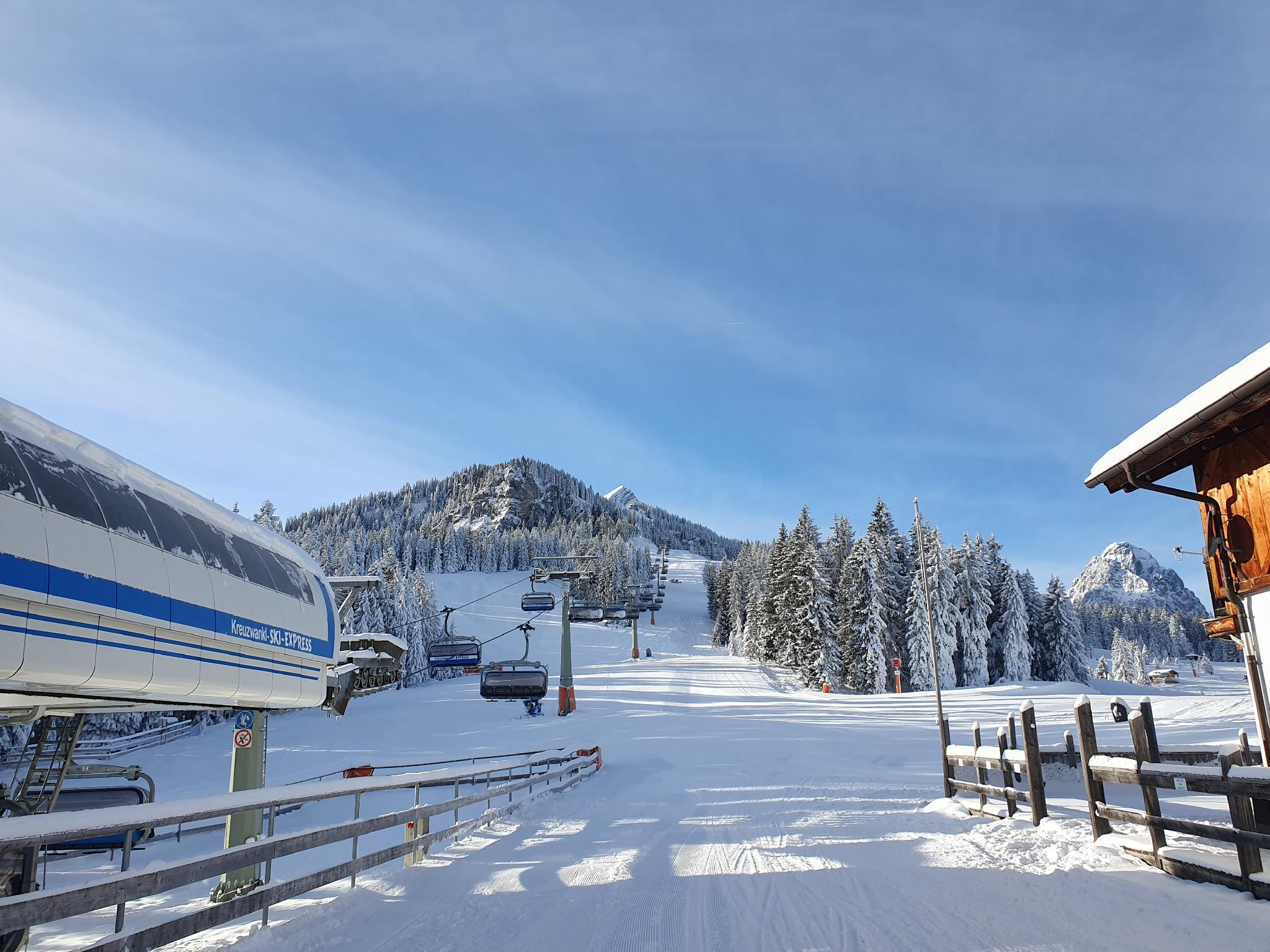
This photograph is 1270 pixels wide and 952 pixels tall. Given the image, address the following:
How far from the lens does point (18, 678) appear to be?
7043mm

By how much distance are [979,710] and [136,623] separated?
124 feet

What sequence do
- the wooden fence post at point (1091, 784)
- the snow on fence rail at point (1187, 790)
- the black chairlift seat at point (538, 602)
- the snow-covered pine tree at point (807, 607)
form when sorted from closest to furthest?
the snow on fence rail at point (1187, 790) → the wooden fence post at point (1091, 784) → the black chairlift seat at point (538, 602) → the snow-covered pine tree at point (807, 607)

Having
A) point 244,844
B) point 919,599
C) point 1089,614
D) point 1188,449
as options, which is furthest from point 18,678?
point 1089,614

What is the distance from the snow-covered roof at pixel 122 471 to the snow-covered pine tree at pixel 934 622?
45.7 meters

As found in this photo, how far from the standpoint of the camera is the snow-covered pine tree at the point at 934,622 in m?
52.3

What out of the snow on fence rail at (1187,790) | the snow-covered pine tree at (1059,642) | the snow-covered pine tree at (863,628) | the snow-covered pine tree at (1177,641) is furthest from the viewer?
the snow-covered pine tree at (1177,641)

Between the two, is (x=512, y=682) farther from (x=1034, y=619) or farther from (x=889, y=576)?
(x=1034, y=619)

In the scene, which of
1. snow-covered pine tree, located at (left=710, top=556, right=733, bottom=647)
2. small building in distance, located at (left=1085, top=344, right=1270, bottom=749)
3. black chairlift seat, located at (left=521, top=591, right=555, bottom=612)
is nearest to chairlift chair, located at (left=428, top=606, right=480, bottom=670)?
black chairlift seat, located at (left=521, top=591, right=555, bottom=612)

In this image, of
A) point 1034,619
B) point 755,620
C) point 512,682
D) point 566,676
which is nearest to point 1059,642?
point 1034,619

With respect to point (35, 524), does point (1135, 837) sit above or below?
below

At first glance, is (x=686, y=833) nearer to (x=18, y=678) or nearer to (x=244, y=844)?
(x=244, y=844)

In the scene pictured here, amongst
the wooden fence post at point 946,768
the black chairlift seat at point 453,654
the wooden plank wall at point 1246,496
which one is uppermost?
the wooden plank wall at point 1246,496

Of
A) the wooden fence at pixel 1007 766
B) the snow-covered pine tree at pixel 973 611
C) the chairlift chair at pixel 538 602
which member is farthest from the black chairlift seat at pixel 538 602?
the wooden fence at pixel 1007 766

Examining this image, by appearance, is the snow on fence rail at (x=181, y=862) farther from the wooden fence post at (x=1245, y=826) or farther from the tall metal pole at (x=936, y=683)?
the tall metal pole at (x=936, y=683)
